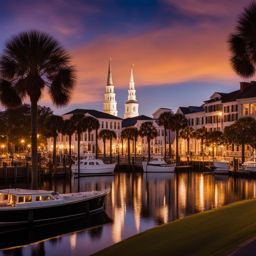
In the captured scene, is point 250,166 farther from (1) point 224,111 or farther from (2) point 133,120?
(2) point 133,120

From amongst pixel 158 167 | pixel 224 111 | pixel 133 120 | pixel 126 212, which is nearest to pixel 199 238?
pixel 126 212

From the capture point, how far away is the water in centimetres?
2954

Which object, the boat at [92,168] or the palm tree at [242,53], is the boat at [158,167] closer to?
the boat at [92,168]

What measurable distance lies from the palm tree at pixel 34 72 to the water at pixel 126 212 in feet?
16.3

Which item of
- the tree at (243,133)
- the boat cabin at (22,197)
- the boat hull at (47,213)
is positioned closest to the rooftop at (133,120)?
the tree at (243,133)

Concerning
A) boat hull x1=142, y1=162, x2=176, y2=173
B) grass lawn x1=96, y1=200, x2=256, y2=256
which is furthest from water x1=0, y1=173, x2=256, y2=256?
boat hull x1=142, y1=162, x2=176, y2=173

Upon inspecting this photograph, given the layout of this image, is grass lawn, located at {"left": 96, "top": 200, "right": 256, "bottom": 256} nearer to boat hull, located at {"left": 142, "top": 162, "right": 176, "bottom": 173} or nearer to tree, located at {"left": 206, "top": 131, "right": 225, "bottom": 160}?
boat hull, located at {"left": 142, "top": 162, "right": 176, "bottom": 173}

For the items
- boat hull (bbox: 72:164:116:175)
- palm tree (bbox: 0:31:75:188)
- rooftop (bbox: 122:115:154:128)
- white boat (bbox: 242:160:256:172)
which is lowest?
boat hull (bbox: 72:164:116:175)

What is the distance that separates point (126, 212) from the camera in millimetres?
43344

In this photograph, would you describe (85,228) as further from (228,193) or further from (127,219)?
(228,193)

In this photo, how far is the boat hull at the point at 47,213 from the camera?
3316cm

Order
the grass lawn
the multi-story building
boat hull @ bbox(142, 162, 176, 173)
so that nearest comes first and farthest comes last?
the grass lawn < boat hull @ bbox(142, 162, 176, 173) < the multi-story building

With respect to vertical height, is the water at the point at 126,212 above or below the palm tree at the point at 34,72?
below

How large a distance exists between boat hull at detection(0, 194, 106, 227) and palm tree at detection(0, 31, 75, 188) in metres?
2.15
